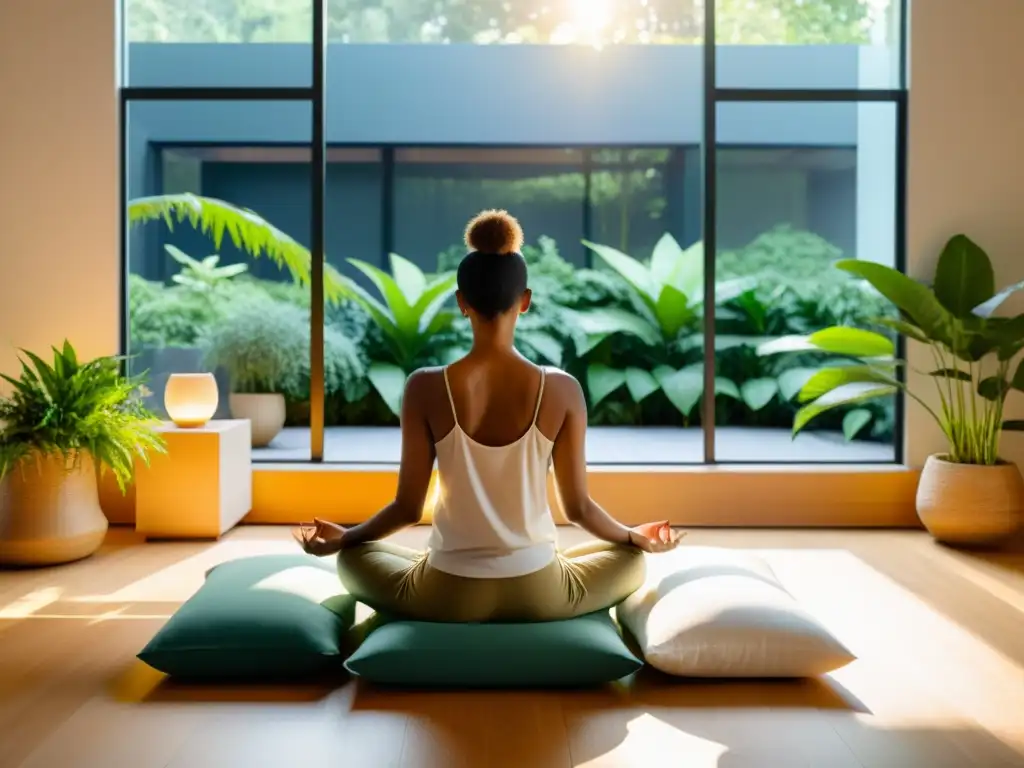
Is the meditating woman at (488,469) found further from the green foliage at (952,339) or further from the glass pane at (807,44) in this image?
the glass pane at (807,44)

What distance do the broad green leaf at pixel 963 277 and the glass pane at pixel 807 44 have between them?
1000mm

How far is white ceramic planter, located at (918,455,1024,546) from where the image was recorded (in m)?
4.08

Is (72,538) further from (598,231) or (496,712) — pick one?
(598,231)

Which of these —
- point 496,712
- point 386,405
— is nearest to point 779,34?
point 386,405

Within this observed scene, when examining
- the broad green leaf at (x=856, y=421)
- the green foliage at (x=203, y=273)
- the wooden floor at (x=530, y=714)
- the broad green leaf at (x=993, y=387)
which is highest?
the green foliage at (x=203, y=273)

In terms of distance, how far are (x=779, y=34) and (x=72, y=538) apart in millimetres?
3757

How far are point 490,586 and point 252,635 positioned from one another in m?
0.58

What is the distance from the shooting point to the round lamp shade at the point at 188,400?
14.3 ft

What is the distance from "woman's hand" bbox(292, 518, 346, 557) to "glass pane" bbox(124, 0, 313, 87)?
115 inches

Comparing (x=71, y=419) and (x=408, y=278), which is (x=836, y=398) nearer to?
(x=408, y=278)

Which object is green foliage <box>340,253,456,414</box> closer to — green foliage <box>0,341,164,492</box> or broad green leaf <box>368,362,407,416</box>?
broad green leaf <box>368,362,407,416</box>

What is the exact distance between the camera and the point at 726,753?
6.70 ft

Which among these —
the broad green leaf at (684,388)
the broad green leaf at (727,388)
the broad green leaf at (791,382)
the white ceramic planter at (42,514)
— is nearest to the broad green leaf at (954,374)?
the broad green leaf at (791,382)

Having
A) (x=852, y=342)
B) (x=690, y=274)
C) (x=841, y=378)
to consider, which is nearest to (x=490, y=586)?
(x=841, y=378)
